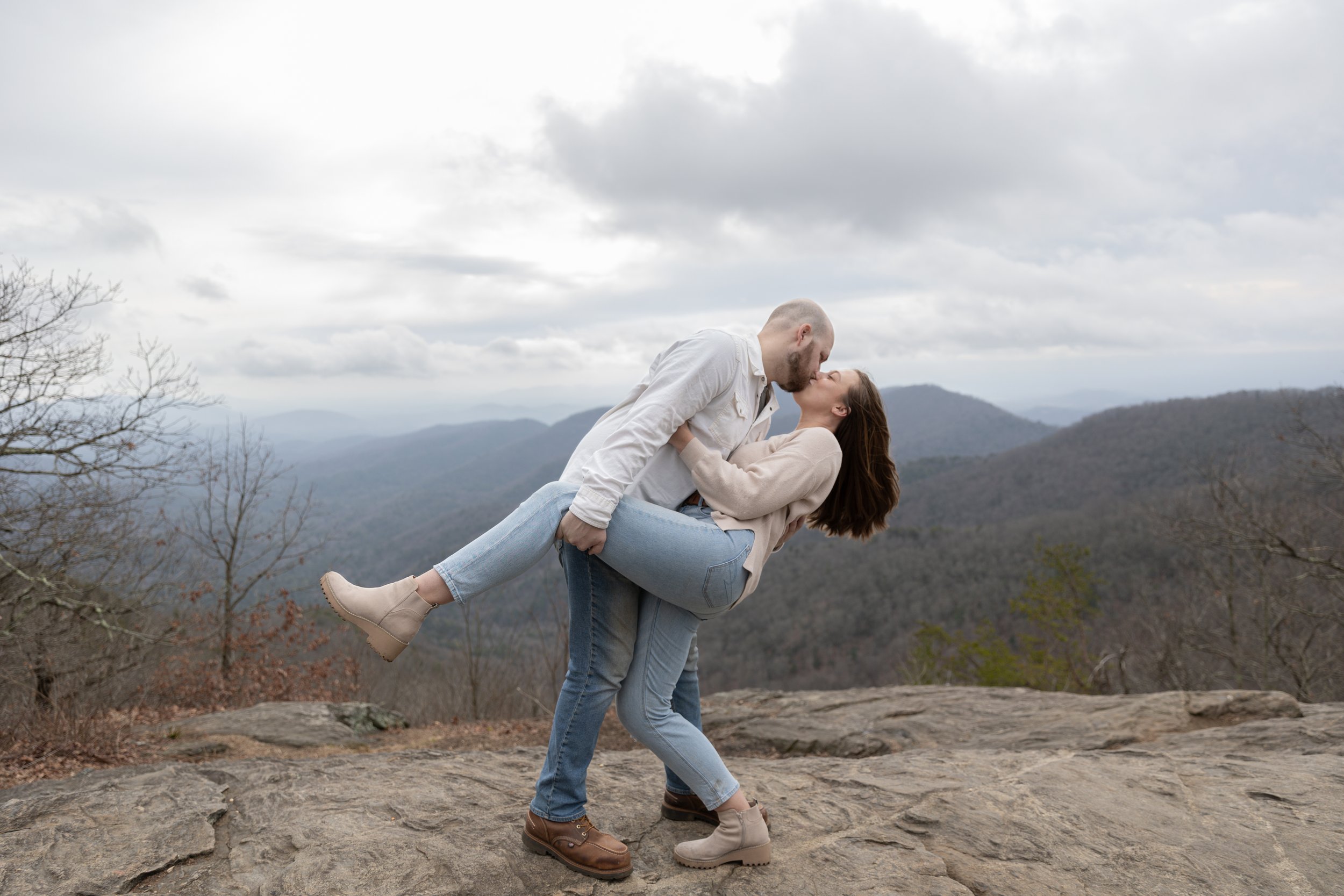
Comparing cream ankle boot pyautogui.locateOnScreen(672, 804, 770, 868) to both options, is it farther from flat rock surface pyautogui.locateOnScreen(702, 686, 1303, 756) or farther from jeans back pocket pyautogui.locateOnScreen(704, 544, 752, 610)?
flat rock surface pyautogui.locateOnScreen(702, 686, 1303, 756)

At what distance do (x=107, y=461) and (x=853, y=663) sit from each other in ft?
145

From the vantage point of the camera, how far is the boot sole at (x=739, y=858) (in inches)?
110

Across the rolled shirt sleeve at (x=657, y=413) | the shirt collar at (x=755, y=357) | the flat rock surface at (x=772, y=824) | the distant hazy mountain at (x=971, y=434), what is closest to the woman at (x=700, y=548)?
the rolled shirt sleeve at (x=657, y=413)

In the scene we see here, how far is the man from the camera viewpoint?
2.29 m

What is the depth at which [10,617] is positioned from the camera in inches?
393

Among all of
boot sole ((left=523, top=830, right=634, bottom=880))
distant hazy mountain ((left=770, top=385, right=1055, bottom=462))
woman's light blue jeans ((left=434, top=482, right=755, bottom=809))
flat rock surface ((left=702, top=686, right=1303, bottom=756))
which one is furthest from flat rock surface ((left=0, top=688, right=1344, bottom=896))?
distant hazy mountain ((left=770, top=385, right=1055, bottom=462))

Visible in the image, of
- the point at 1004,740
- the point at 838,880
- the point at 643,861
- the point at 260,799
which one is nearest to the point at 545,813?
the point at 643,861

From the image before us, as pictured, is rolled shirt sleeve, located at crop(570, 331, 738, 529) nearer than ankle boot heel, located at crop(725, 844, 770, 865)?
Yes

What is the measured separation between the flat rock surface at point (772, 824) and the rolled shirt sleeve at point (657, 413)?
1467mm

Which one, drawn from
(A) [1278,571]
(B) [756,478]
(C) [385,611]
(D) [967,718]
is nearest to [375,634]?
(C) [385,611]

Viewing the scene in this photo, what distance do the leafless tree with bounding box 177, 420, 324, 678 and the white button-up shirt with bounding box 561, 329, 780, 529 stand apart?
41.9 ft

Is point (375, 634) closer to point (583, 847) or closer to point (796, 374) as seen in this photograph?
point (583, 847)

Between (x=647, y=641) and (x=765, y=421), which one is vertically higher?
(x=765, y=421)

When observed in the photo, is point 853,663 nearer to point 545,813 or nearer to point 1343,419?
point 1343,419
